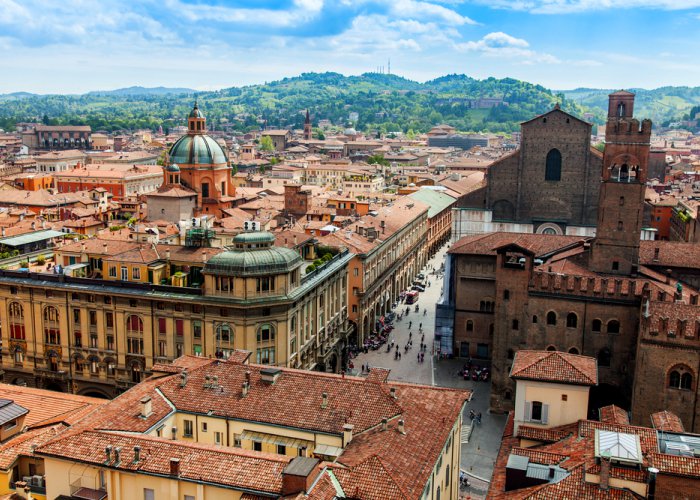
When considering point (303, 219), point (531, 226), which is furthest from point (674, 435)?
point (303, 219)

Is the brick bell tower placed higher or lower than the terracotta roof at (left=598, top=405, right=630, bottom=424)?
higher

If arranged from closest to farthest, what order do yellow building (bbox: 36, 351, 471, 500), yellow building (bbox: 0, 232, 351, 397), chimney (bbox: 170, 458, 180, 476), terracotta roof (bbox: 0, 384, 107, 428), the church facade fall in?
yellow building (bbox: 36, 351, 471, 500) → chimney (bbox: 170, 458, 180, 476) → terracotta roof (bbox: 0, 384, 107, 428) → yellow building (bbox: 0, 232, 351, 397) → the church facade

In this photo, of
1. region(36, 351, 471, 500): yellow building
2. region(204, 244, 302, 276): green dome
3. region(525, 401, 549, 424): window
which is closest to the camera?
region(36, 351, 471, 500): yellow building

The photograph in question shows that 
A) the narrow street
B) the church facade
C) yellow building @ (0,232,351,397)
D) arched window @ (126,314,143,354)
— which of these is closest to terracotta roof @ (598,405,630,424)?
the narrow street

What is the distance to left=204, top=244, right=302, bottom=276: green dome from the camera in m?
51.5

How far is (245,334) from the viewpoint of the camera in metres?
51.9

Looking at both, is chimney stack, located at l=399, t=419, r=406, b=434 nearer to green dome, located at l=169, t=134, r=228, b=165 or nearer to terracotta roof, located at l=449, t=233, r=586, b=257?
terracotta roof, located at l=449, t=233, r=586, b=257

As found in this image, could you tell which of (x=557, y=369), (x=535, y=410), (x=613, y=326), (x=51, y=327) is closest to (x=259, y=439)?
(x=535, y=410)

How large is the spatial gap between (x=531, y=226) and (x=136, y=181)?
288ft

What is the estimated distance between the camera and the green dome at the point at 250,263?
5150cm

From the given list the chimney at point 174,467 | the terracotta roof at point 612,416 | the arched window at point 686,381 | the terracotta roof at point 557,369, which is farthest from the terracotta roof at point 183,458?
the arched window at point 686,381

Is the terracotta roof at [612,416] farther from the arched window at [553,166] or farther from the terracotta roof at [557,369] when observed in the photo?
the arched window at [553,166]

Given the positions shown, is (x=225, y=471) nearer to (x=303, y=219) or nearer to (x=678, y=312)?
(x=678, y=312)

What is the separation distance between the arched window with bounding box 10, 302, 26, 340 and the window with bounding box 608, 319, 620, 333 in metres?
44.2
